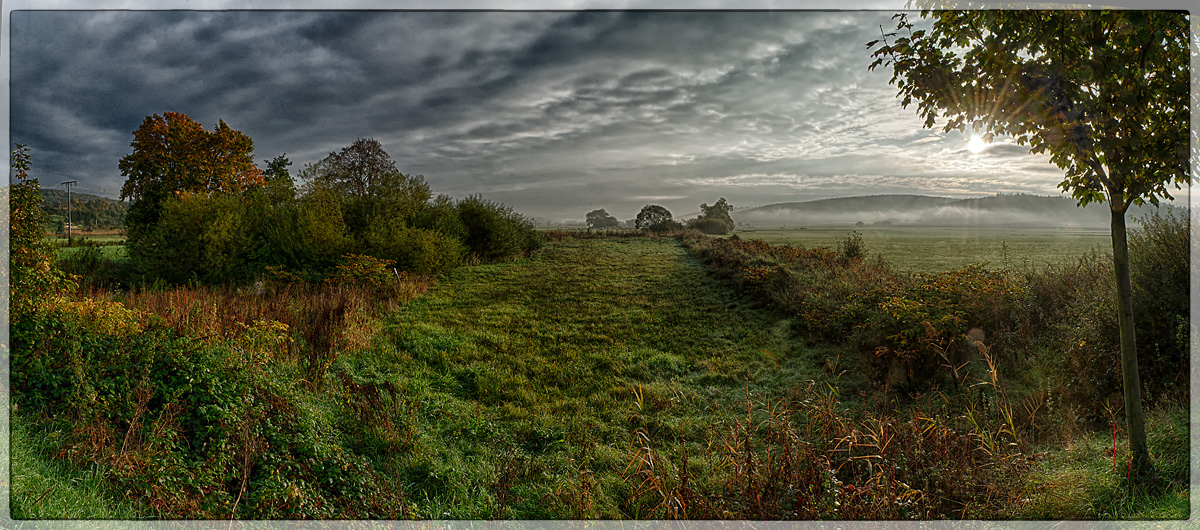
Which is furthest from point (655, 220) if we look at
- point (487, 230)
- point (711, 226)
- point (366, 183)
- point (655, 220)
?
point (366, 183)

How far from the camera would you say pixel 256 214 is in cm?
1467

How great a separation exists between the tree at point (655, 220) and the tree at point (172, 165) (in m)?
37.4

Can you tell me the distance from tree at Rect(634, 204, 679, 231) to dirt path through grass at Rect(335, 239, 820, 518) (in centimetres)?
3548

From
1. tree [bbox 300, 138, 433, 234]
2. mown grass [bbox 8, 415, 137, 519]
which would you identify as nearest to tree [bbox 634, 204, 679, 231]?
tree [bbox 300, 138, 433, 234]

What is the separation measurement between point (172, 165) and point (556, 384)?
56.1 ft

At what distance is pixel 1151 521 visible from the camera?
2.71m

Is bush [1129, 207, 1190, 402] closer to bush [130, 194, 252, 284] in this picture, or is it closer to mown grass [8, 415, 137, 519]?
mown grass [8, 415, 137, 519]

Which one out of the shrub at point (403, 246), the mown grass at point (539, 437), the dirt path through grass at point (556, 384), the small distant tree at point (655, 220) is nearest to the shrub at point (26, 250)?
the mown grass at point (539, 437)

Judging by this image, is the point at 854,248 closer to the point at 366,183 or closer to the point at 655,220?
the point at 366,183

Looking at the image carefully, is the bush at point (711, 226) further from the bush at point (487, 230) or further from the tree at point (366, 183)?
the tree at point (366, 183)

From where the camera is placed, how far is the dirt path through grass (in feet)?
13.6

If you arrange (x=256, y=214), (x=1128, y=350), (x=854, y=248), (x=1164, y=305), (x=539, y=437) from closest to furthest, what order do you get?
(x=1128, y=350) → (x=1164, y=305) → (x=539, y=437) → (x=256, y=214) → (x=854, y=248)

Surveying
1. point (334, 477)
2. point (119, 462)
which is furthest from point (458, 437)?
point (119, 462)

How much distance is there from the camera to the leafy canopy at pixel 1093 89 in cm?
308
